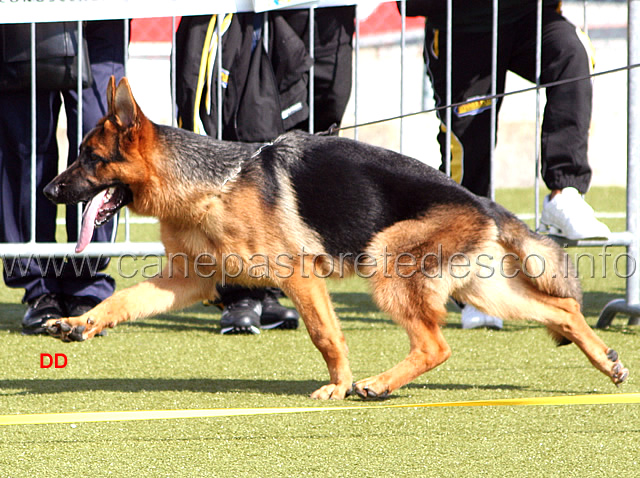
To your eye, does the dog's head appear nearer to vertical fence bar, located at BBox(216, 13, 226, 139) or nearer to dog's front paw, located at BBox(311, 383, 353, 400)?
Result: dog's front paw, located at BBox(311, 383, 353, 400)

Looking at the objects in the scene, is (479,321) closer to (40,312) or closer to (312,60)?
(312,60)

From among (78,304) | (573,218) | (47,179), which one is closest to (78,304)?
(78,304)

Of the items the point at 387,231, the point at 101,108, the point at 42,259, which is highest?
the point at 101,108

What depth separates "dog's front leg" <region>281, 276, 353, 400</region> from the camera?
348 cm

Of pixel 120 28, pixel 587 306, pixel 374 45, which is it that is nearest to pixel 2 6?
pixel 120 28

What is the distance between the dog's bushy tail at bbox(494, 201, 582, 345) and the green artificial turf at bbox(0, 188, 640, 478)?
0.41 m

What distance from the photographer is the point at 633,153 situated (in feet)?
15.8

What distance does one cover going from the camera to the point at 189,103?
460 cm

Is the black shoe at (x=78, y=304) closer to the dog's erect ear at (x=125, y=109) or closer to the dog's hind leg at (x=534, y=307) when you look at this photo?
the dog's erect ear at (x=125, y=109)

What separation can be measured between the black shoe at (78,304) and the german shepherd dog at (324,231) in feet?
4.06

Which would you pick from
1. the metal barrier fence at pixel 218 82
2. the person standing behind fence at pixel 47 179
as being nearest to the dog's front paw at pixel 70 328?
the metal barrier fence at pixel 218 82

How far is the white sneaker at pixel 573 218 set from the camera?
457cm

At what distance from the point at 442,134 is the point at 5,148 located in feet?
7.87

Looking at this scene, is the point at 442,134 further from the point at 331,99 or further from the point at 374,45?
the point at 374,45
